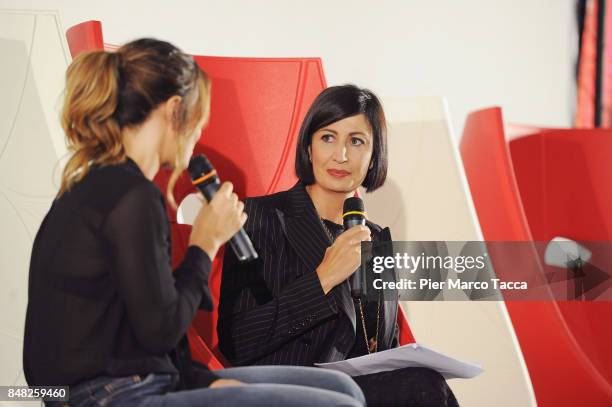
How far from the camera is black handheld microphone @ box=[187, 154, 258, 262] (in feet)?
4.31

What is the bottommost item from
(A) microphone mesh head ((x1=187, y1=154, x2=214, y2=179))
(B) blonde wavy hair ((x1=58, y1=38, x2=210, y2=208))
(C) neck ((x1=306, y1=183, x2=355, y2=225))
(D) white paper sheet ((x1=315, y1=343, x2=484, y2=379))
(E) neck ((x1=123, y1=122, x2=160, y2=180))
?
(D) white paper sheet ((x1=315, y1=343, x2=484, y2=379))

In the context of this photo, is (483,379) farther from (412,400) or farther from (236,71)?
(236,71)

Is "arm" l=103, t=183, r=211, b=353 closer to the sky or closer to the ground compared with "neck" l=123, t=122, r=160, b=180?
closer to the ground

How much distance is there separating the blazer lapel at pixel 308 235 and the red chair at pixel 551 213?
910 mm

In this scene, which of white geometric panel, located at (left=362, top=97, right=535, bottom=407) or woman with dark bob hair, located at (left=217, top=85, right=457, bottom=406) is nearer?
woman with dark bob hair, located at (left=217, top=85, right=457, bottom=406)

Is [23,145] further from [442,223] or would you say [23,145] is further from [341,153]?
[442,223]

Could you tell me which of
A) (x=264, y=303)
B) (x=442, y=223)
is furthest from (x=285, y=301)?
(x=442, y=223)

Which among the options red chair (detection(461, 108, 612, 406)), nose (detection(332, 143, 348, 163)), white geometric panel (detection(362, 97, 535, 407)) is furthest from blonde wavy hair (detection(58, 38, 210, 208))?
red chair (detection(461, 108, 612, 406))

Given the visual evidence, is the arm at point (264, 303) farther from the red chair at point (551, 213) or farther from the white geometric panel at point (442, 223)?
the red chair at point (551, 213)

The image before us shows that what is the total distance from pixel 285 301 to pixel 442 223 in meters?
A: 0.87

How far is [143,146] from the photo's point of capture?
1.19 meters

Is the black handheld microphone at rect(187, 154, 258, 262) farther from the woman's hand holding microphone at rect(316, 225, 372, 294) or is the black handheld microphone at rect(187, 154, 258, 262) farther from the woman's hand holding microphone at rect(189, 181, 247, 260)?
the woman's hand holding microphone at rect(316, 225, 372, 294)

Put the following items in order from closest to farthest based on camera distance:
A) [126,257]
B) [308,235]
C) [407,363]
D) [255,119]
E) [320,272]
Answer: [126,257] < [407,363] < [320,272] < [308,235] < [255,119]

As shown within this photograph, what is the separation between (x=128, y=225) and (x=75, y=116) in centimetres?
21
